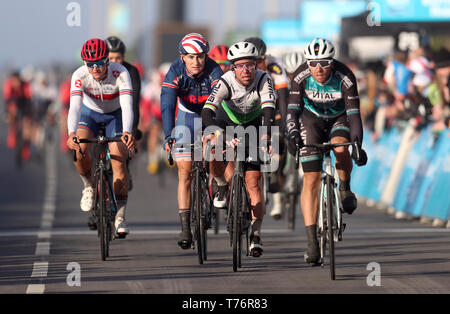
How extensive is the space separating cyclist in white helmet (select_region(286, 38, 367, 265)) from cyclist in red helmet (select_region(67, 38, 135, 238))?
1.90 metres

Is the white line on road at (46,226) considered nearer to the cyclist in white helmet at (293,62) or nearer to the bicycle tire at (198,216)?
the bicycle tire at (198,216)

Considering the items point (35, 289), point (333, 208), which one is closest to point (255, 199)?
point (333, 208)

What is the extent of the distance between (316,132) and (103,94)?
8.24 ft

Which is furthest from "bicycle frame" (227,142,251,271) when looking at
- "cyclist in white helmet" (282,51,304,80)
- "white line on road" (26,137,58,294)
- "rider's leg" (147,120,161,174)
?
"rider's leg" (147,120,161,174)

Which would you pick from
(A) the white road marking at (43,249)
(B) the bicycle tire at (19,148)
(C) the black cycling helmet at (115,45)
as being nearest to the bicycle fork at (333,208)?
(A) the white road marking at (43,249)

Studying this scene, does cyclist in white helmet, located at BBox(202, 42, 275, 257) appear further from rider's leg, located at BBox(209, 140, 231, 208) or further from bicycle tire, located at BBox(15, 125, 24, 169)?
bicycle tire, located at BBox(15, 125, 24, 169)

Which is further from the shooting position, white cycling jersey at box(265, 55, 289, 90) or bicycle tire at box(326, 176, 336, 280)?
white cycling jersey at box(265, 55, 289, 90)

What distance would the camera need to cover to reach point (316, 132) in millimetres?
11484

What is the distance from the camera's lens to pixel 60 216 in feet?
58.3


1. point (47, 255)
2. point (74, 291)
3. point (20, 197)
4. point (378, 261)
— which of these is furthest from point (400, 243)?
point (20, 197)

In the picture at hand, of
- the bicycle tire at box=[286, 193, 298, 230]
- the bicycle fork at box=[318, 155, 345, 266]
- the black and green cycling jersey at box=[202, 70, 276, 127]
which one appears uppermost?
the black and green cycling jersey at box=[202, 70, 276, 127]

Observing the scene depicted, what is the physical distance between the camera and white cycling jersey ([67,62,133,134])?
41.2 feet
